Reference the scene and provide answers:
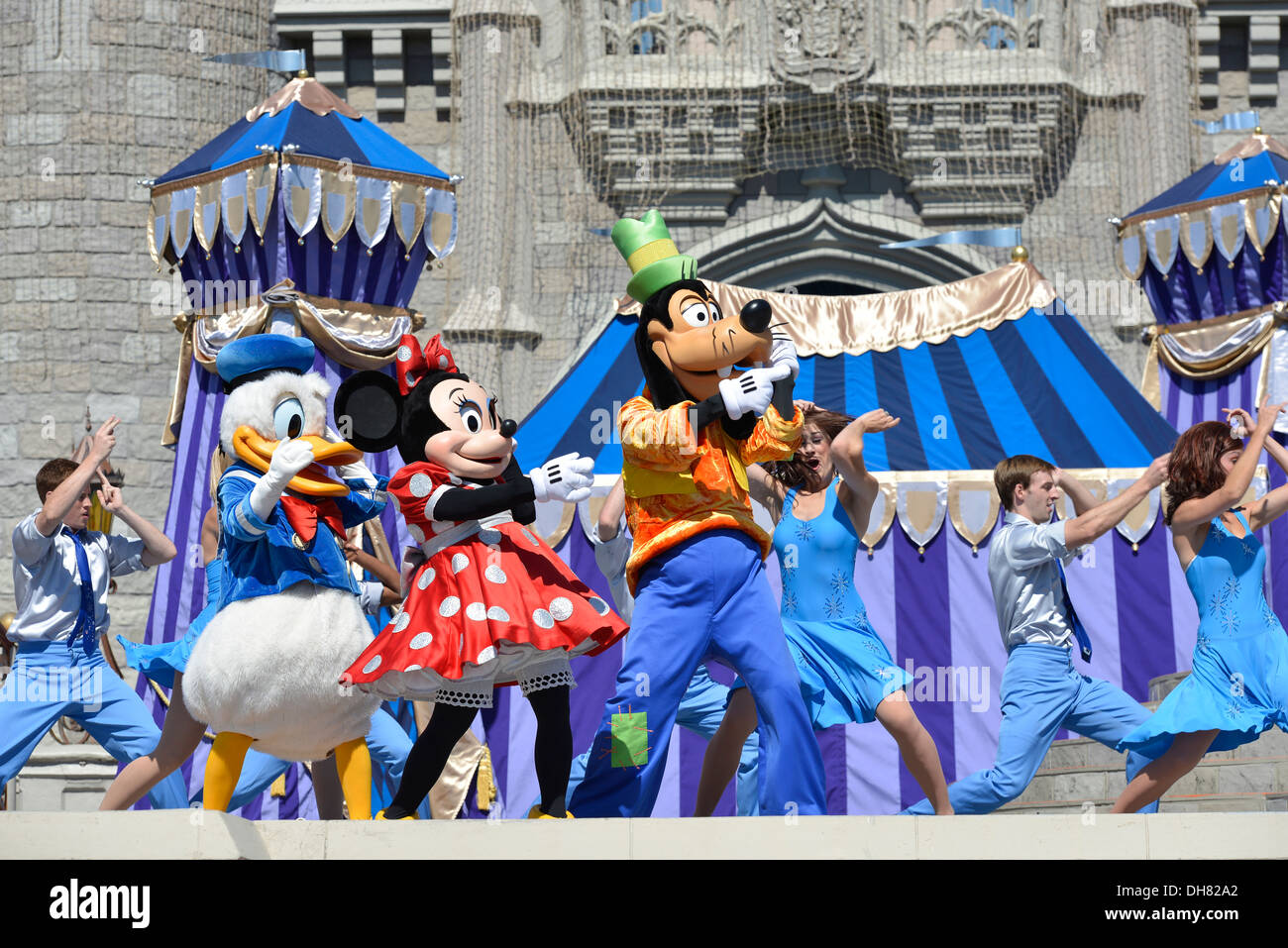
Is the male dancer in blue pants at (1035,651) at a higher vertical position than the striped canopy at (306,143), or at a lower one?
lower

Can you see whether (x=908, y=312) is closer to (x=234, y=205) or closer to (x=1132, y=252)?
(x=1132, y=252)

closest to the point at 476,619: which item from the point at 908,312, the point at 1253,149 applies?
the point at 908,312

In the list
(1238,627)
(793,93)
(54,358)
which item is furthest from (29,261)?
(1238,627)

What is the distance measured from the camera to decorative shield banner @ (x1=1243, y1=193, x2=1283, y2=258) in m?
6.80

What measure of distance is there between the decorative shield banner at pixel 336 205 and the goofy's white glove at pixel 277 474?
7.25 ft

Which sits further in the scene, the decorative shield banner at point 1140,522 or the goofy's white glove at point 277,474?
the decorative shield banner at point 1140,522

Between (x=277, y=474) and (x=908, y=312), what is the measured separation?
376cm

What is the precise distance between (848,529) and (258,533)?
1.60 meters

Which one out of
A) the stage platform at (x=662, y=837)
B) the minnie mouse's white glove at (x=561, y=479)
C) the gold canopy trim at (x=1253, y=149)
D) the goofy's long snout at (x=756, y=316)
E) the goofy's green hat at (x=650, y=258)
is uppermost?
the gold canopy trim at (x=1253, y=149)

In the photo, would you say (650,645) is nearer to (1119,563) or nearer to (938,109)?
(1119,563)

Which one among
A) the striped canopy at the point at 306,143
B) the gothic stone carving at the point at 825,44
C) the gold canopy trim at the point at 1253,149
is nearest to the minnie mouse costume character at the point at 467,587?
the striped canopy at the point at 306,143

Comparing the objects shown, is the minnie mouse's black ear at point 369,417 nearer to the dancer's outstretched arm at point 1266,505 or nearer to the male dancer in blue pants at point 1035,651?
the male dancer in blue pants at point 1035,651

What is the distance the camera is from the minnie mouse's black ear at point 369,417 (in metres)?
4.00

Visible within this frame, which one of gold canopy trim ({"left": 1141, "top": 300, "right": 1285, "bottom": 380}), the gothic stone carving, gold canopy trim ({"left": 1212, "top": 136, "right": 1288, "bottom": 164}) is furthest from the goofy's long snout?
the gothic stone carving
